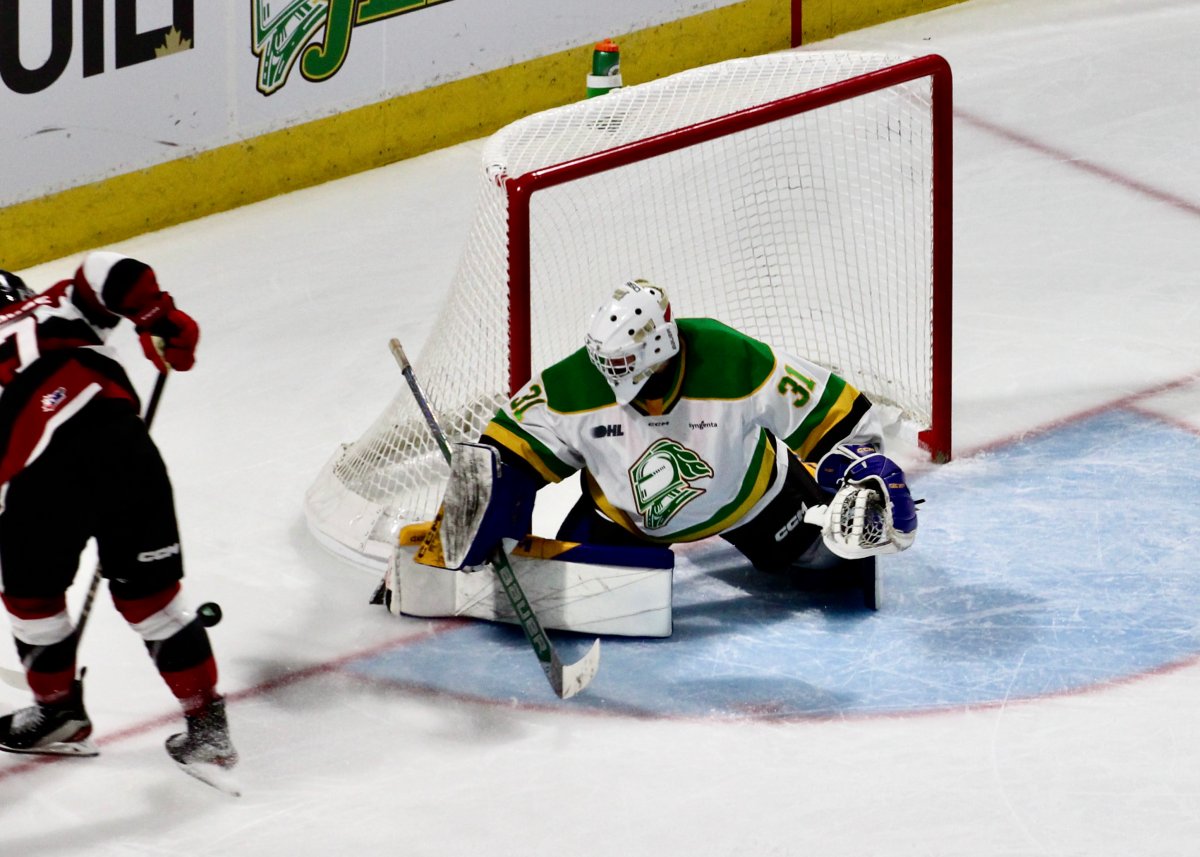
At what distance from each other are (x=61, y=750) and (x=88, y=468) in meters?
0.62

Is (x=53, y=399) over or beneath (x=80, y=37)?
beneath

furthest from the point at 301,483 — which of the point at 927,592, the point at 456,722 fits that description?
the point at 927,592

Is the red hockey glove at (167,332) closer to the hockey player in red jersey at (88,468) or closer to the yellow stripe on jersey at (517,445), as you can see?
the hockey player in red jersey at (88,468)

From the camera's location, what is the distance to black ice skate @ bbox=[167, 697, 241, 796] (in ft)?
13.2

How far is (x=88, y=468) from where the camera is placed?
384cm

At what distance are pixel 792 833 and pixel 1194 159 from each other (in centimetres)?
366

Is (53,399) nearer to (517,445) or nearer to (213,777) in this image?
(213,777)

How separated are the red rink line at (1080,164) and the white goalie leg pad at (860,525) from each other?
267 centimetres

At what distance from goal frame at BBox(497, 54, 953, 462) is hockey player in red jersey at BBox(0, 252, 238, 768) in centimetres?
81

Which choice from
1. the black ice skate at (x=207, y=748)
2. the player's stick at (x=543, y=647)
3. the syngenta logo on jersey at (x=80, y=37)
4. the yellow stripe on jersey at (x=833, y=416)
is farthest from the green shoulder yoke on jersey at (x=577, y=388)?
the syngenta logo on jersey at (x=80, y=37)

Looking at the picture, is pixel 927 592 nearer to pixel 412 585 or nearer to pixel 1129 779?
pixel 1129 779

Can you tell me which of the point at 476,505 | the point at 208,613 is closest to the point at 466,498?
the point at 476,505

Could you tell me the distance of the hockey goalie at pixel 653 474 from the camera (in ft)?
13.9

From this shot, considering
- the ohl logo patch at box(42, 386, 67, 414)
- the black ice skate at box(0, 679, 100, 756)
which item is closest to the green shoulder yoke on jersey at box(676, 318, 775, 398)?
the ohl logo patch at box(42, 386, 67, 414)
